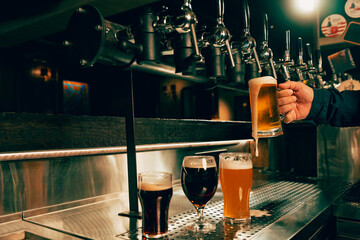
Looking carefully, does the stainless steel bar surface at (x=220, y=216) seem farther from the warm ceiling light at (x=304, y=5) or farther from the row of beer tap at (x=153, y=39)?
the warm ceiling light at (x=304, y=5)

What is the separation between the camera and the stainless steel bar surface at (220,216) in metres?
0.89

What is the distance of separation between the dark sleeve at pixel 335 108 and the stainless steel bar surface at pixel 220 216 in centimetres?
42

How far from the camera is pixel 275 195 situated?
1.46m

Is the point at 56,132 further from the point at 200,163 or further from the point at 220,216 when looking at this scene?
the point at 220,216

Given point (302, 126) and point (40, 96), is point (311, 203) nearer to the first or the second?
point (302, 126)

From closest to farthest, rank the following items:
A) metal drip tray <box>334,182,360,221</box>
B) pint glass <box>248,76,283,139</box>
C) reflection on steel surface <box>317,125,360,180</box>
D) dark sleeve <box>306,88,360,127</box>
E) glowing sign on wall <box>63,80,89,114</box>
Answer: pint glass <box>248,76,283,139</box> < metal drip tray <box>334,182,360,221</box> < dark sleeve <box>306,88,360,127</box> < reflection on steel surface <box>317,125,360,180</box> < glowing sign on wall <box>63,80,89,114</box>

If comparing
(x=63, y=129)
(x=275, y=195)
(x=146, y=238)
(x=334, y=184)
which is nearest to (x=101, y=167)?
(x=63, y=129)

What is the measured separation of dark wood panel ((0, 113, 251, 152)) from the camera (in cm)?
101

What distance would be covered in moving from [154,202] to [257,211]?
493 millimetres

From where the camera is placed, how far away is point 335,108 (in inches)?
68.4

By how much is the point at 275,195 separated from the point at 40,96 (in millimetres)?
5252

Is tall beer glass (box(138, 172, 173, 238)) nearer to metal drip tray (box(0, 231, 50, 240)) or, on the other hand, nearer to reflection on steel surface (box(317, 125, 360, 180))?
metal drip tray (box(0, 231, 50, 240))

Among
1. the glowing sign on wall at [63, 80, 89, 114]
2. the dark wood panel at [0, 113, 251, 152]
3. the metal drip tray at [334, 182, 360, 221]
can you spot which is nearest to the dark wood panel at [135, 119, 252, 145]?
the dark wood panel at [0, 113, 251, 152]

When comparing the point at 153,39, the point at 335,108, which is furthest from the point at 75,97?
the point at 153,39
